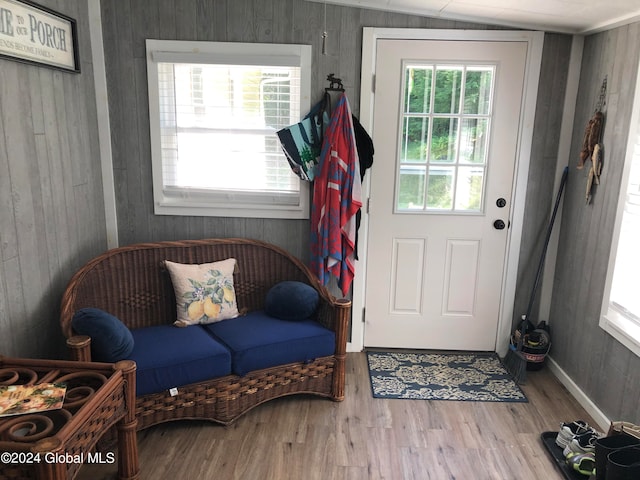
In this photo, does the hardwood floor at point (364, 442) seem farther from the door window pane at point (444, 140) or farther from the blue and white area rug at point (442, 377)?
the door window pane at point (444, 140)

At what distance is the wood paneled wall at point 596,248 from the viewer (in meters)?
2.52

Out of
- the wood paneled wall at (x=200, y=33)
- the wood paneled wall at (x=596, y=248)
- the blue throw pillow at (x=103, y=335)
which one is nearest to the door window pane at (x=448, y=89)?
the wood paneled wall at (x=200, y=33)

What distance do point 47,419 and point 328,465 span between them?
1.25 meters

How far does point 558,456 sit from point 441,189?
1.67 m

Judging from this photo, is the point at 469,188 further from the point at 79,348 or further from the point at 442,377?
the point at 79,348

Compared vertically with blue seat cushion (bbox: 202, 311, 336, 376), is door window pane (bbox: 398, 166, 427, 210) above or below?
above

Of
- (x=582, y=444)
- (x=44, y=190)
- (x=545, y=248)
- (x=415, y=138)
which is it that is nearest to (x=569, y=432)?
(x=582, y=444)

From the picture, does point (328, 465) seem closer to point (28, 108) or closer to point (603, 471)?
point (603, 471)

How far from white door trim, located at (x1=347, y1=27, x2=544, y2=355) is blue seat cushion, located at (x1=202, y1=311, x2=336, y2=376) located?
0.63m

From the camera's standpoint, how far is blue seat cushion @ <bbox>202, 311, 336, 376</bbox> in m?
2.57

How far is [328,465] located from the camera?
2328mm

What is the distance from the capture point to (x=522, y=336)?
3.24 metres

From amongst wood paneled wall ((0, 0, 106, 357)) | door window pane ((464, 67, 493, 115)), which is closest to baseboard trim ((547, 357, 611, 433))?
door window pane ((464, 67, 493, 115))

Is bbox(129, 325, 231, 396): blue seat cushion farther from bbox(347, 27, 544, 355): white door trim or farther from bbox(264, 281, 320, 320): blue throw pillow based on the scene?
bbox(347, 27, 544, 355): white door trim
